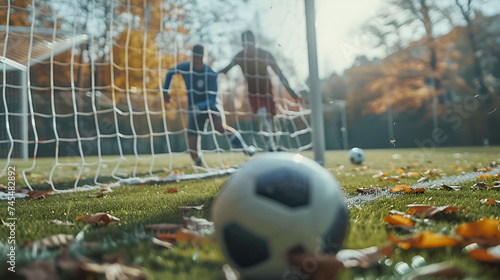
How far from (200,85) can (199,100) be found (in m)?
0.23

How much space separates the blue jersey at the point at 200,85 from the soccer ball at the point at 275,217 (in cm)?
509

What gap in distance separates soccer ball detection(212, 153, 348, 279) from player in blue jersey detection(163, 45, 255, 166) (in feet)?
16.2

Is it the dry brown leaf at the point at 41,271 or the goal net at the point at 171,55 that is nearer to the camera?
the dry brown leaf at the point at 41,271

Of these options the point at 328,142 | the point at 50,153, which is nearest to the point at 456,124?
the point at 328,142

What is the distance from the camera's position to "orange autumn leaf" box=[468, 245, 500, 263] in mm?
1270

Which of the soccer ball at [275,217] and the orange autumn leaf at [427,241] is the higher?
the soccer ball at [275,217]

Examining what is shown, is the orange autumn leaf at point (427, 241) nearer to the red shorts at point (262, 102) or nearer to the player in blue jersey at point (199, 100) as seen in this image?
the player in blue jersey at point (199, 100)

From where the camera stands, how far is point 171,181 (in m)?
4.74

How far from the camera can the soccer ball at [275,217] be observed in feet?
3.97

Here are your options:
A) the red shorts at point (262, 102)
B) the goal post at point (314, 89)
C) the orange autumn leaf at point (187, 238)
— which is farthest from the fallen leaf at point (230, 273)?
the red shorts at point (262, 102)

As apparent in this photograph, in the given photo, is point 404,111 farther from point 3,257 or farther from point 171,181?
point 3,257

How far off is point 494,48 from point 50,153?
60.9ft

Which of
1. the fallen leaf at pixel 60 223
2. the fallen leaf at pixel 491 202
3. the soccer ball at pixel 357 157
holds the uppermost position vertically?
the fallen leaf at pixel 60 223

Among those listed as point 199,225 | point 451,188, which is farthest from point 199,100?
point 199,225
